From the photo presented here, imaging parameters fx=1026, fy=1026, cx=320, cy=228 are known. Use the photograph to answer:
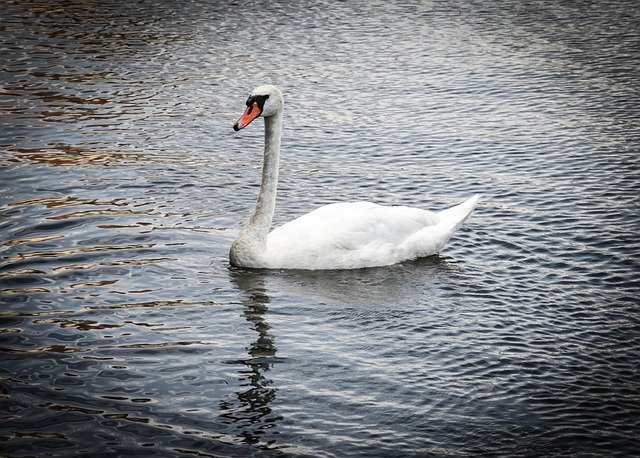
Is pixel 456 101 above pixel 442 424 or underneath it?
above

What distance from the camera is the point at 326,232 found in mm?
10953

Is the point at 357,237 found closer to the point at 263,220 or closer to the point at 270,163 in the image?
the point at 263,220

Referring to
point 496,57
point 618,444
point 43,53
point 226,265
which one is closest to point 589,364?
point 618,444

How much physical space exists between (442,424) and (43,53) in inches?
553

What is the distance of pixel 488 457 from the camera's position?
7.41m

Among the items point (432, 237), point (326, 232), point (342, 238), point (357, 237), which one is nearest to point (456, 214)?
point (432, 237)

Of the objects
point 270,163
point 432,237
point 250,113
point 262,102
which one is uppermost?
point 262,102

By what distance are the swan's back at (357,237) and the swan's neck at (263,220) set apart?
0.42 ft

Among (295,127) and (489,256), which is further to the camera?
(295,127)

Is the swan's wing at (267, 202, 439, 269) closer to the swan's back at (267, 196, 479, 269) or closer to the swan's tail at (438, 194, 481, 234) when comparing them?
the swan's back at (267, 196, 479, 269)

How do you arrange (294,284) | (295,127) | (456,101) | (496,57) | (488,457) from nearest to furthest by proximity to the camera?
(488,457) → (294,284) → (295,127) → (456,101) → (496,57)

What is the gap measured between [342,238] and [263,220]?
0.89m

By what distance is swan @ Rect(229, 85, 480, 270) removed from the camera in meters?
11.0

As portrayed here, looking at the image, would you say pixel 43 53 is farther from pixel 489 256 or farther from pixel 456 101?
pixel 489 256
